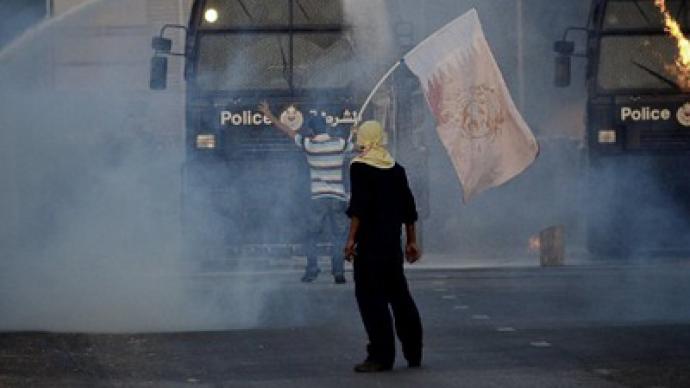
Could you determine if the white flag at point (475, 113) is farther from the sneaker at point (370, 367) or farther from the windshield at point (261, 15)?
the sneaker at point (370, 367)

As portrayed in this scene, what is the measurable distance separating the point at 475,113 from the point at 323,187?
332 cm

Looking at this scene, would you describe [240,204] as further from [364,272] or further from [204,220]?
[364,272]

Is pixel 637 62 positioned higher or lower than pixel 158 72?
higher

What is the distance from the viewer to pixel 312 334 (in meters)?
12.6

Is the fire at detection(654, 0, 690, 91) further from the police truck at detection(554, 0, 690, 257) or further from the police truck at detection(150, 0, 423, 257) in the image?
the police truck at detection(150, 0, 423, 257)

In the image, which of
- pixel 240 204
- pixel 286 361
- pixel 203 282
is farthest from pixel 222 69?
pixel 286 361

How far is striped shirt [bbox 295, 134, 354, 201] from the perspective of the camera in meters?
16.8

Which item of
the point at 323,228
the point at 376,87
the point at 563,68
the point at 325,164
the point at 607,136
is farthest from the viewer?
the point at 563,68

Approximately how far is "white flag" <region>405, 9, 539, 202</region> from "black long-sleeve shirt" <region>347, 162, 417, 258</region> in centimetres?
794

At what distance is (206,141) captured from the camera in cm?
1945

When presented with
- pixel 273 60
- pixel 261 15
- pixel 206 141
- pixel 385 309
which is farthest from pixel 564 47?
pixel 385 309

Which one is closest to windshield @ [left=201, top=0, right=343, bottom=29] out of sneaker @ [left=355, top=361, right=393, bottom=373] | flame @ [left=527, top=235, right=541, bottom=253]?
flame @ [left=527, top=235, right=541, bottom=253]

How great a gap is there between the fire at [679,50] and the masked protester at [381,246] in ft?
31.8

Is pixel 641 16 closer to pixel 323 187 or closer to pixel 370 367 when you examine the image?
pixel 323 187
